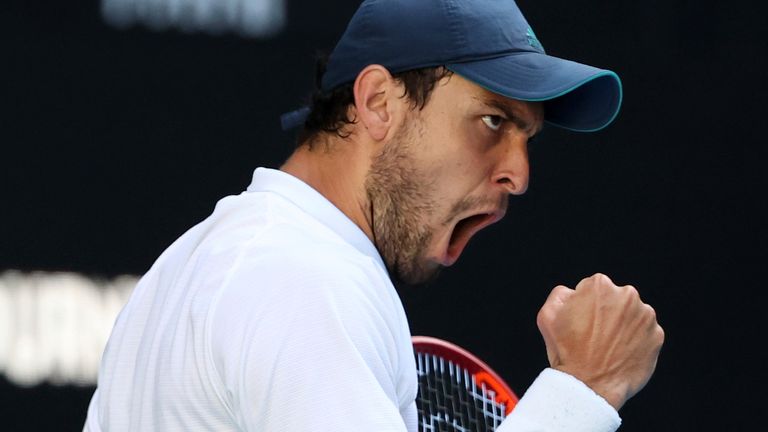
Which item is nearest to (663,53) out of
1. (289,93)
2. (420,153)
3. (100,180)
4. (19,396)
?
(289,93)

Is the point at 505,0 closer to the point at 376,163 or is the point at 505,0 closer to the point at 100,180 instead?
the point at 376,163

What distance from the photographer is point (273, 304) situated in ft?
3.44

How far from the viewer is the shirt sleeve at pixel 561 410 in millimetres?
1159

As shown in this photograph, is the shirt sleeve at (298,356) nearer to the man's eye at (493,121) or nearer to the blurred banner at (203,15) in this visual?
the man's eye at (493,121)

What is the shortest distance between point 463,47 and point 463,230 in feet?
0.60

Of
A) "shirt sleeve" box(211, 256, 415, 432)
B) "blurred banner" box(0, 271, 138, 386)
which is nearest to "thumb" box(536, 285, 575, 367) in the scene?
"shirt sleeve" box(211, 256, 415, 432)

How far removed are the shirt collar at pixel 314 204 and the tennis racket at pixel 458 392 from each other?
19.4 inches

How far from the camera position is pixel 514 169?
4.37ft

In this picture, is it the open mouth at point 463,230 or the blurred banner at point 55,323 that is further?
the blurred banner at point 55,323

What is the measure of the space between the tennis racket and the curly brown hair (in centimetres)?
42

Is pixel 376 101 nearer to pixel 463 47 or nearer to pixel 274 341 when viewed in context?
pixel 463 47

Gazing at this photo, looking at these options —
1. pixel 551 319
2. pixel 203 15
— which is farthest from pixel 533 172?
pixel 551 319

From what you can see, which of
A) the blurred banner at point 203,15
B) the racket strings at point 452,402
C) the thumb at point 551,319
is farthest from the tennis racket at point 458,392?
the blurred banner at point 203,15

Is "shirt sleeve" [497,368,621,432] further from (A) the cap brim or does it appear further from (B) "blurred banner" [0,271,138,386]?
(B) "blurred banner" [0,271,138,386]
